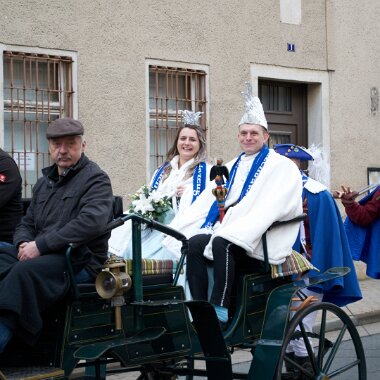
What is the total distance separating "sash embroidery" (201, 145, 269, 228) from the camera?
6250 mm

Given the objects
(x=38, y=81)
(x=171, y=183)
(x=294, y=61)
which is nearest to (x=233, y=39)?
(x=294, y=61)

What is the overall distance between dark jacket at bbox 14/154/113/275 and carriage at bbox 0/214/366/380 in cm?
11

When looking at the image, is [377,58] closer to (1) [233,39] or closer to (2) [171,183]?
(1) [233,39]

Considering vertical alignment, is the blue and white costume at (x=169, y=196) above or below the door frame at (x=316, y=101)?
below

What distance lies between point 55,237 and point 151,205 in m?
1.96

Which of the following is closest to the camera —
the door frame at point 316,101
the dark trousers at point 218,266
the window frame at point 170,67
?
the dark trousers at point 218,266

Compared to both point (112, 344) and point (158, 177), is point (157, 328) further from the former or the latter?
point (158, 177)

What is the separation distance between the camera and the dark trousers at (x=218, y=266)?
5.86 metres

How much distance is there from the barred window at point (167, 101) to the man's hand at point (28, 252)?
20.2 feet

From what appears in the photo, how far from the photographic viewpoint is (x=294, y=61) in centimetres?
1276

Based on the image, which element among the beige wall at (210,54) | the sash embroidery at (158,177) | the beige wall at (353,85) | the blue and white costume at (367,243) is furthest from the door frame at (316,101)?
the sash embroidery at (158,177)

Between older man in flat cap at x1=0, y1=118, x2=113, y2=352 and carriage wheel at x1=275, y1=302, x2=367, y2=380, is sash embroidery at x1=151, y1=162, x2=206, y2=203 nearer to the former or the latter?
carriage wheel at x1=275, y1=302, x2=367, y2=380

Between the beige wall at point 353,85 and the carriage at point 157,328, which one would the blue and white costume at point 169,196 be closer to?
the carriage at point 157,328

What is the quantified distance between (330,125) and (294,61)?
1.11 meters
